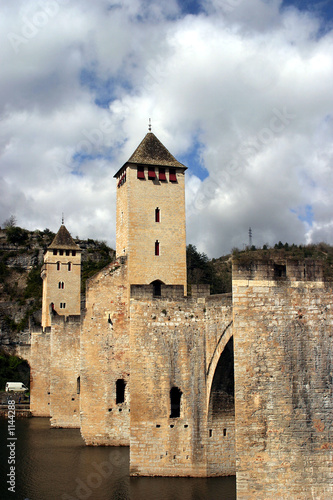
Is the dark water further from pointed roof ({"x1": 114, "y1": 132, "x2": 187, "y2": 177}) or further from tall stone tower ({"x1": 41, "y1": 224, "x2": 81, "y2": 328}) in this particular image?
tall stone tower ({"x1": 41, "y1": 224, "x2": 81, "y2": 328})

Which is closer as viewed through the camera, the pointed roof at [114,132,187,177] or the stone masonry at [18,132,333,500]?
the stone masonry at [18,132,333,500]

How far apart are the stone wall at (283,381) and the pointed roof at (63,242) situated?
35065mm

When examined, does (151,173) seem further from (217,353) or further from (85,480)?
(85,480)

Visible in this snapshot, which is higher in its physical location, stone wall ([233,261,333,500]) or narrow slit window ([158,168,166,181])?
narrow slit window ([158,168,166,181])

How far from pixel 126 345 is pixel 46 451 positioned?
5.59 meters

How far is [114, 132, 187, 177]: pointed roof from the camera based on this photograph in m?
22.8

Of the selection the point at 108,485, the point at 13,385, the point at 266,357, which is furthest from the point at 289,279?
the point at 13,385

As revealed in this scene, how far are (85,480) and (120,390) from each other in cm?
552

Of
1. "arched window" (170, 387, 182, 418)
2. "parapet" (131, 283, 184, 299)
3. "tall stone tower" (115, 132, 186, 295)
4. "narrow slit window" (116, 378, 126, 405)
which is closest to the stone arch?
"arched window" (170, 387, 182, 418)

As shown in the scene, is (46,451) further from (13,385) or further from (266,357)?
(13,385)

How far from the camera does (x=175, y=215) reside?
74.2 feet

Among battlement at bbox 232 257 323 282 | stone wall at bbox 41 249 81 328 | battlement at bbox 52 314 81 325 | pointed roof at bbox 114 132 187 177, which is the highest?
pointed roof at bbox 114 132 187 177

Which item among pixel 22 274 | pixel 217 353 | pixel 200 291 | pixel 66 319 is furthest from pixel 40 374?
pixel 22 274

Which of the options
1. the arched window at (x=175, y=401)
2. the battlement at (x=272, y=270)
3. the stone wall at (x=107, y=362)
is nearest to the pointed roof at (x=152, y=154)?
the stone wall at (x=107, y=362)
